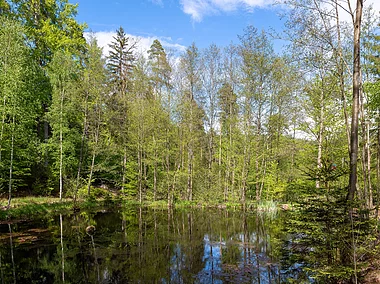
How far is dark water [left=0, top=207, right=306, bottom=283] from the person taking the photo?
269 inches

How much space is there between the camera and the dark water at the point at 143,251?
22.4 feet

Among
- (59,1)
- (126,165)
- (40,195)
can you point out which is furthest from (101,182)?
(59,1)

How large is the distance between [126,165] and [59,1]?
1628 cm

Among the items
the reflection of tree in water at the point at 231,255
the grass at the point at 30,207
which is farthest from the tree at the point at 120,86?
the reflection of tree in water at the point at 231,255

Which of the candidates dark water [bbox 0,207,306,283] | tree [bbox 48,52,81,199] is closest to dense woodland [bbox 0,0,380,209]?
tree [bbox 48,52,81,199]

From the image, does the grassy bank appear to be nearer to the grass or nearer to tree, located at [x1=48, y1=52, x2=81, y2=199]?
the grass

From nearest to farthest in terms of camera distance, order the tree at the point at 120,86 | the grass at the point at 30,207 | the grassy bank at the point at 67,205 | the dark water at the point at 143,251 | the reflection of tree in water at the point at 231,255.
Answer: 1. the dark water at the point at 143,251
2. the reflection of tree in water at the point at 231,255
3. the grass at the point at 30,207
4. the grassy bank at the point at 67,205
5. the tree at the point at 120,86

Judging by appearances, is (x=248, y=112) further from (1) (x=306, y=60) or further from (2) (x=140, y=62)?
(1) (x=306, y=60)

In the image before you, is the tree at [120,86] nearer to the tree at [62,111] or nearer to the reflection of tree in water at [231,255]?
the tree at [62,111]

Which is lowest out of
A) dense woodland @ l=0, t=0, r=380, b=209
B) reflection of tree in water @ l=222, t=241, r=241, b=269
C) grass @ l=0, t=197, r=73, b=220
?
reflection of tree in water @ l=222, t=241, r=241, b=269

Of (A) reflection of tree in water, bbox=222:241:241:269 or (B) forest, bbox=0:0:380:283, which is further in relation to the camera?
(B) forest, bbox=0:0:380:283

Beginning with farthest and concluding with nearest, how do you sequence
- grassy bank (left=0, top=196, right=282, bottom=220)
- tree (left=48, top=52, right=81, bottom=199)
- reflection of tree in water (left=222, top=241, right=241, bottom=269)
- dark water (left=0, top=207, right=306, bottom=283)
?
tree (left=48, top=52, right=81, bottom=199) → grassy bank (left=0, top=196, right=282, bottom=220) → reflection of tree in water (left=222, top=241, right=241, bottom=269) → dark water (left=0, top=207, right=306, bottom=283)

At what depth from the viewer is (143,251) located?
899 cm

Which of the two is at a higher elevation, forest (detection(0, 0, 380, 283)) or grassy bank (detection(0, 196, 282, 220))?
forest (detection(0, 0, 380, 283))
